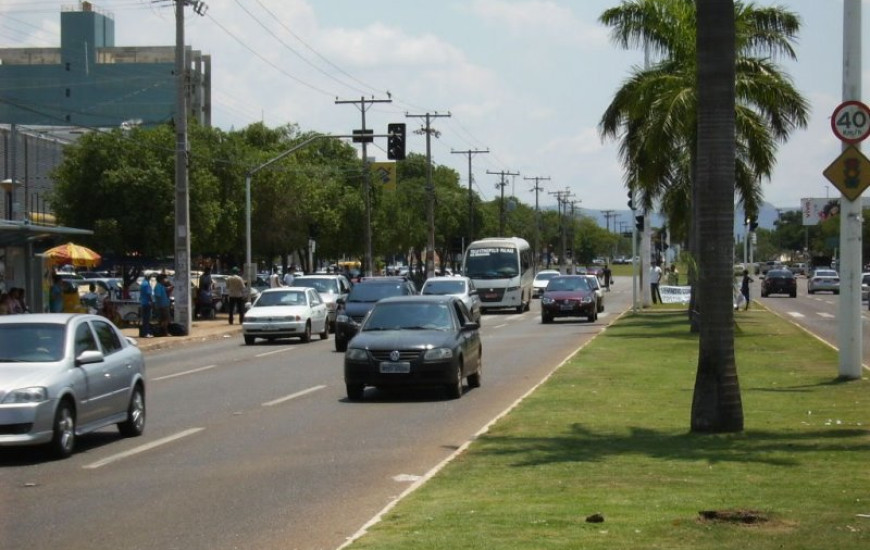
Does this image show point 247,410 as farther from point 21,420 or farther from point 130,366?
point 21,420

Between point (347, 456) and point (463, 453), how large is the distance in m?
1.31

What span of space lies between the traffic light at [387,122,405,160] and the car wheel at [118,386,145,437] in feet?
95.3

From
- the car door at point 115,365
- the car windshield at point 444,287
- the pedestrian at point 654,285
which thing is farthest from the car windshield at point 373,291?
the pedestrian at point 654,285

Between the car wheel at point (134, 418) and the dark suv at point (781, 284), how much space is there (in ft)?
206

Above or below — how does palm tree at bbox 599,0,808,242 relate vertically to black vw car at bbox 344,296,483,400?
above

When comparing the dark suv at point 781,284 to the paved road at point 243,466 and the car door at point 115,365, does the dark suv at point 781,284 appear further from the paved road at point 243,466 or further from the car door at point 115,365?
the car door at point 115,365

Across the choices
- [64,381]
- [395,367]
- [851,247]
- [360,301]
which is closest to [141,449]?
[64,381]

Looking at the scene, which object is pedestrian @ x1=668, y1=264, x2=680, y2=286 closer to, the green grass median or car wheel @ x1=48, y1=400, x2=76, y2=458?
the green grass median

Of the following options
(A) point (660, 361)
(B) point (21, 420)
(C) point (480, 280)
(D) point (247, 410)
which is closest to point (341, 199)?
(C) point (480, 280)

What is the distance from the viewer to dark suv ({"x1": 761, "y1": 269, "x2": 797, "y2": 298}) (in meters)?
74.8

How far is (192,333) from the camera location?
133ft

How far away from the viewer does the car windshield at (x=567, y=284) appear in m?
46.9

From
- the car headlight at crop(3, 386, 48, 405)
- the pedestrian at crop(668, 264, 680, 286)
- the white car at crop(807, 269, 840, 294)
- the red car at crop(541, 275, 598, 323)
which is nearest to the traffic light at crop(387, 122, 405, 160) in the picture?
the red car at crop(541, 275, 598, 323)

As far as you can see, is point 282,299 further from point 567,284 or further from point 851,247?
point 851,247
